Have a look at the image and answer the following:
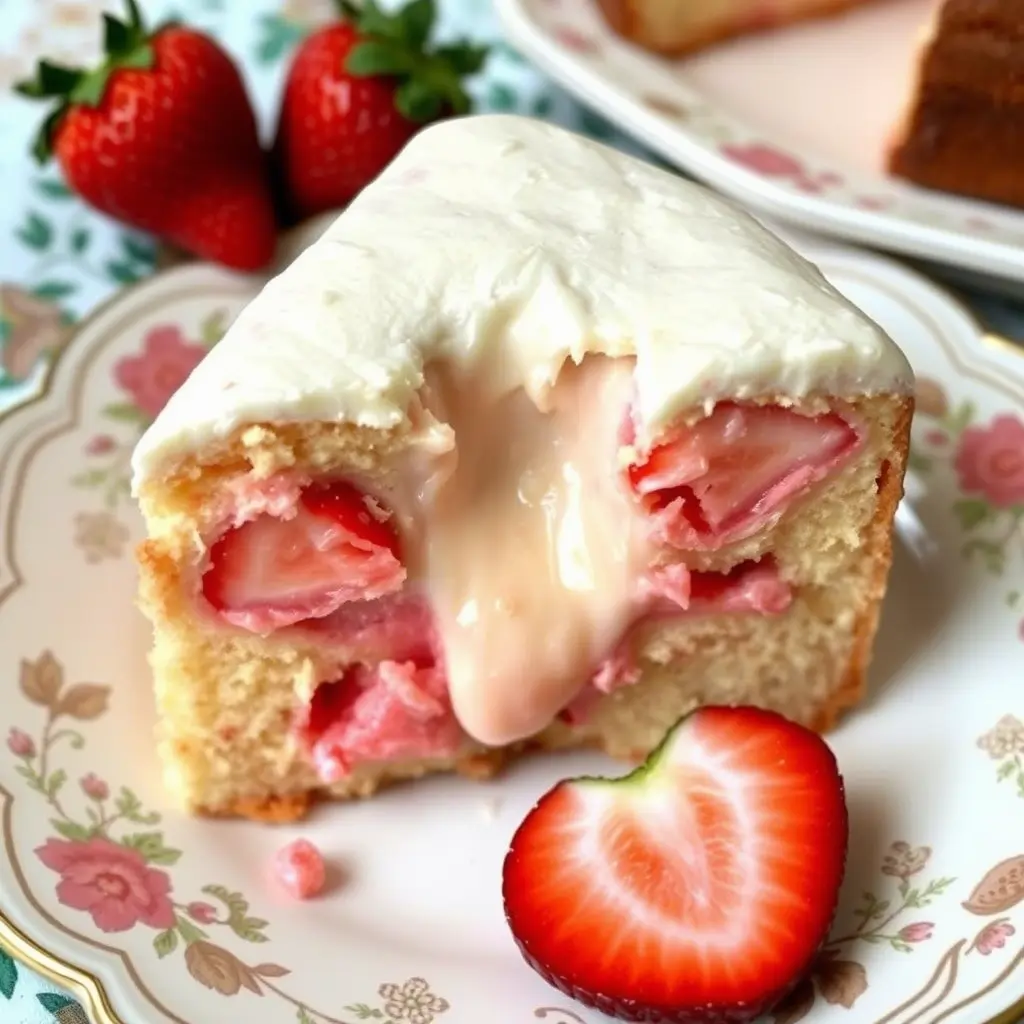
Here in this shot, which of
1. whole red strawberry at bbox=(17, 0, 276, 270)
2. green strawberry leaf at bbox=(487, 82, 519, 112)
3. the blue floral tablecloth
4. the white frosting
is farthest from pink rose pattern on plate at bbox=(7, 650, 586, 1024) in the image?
green strawberry leaf at bbox=(487, 82, 519, 112)

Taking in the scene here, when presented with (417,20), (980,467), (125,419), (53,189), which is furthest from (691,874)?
(53,189)

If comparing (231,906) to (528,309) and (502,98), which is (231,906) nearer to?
(528,309)

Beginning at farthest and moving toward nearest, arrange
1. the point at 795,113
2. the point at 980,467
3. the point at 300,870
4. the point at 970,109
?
the point at 795,113 → the point at 970,109 → the point at 980,467 → the point at 300,870

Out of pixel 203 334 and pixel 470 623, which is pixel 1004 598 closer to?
pixel 470 623

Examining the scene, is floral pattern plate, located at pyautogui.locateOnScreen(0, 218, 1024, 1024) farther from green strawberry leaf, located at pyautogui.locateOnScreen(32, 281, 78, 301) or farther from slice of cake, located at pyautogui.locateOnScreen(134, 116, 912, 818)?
green strawberry leaf, located at pyautogui.locateOnScreen(32, 281, 78, 301)

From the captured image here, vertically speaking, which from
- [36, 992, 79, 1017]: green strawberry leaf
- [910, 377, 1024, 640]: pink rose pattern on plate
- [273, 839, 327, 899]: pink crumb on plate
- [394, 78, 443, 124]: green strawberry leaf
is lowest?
[36, 992, 79, 1017]: green strawberry leaf

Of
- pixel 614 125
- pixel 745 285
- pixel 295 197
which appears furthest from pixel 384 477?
pixel 614 125

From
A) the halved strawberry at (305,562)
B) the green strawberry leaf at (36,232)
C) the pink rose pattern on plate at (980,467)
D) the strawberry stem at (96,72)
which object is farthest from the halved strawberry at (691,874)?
the green strawberry leaf at (36,232)

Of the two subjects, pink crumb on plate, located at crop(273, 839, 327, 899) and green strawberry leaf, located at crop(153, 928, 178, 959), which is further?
pink crumb on plate, located at crop(273, 839, 327, 899)
